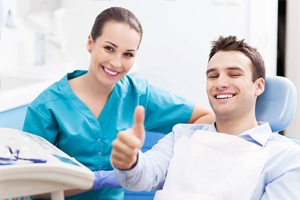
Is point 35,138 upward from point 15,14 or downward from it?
downward

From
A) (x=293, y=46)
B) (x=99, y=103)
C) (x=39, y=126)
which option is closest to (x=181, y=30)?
(x=293, y=46)

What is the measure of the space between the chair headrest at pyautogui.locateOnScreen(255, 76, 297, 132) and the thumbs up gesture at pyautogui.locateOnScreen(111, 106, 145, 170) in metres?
0.63

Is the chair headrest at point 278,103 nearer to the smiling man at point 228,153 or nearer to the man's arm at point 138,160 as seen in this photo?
the smiling man at point 228,153

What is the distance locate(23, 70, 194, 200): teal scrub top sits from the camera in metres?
1.64

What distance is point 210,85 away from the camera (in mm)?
1506

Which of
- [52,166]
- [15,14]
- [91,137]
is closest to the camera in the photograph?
[52,166]

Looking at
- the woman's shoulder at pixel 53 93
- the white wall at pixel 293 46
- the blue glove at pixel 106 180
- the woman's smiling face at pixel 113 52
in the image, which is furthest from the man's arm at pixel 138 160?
the white wall at pixel 293 46

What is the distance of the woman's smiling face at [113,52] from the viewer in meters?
1.61

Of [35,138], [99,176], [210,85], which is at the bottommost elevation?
[99,176]

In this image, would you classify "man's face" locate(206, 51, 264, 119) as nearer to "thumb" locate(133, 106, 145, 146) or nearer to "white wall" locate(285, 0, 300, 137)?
"thumb" locate(133, 106, 145, 146)

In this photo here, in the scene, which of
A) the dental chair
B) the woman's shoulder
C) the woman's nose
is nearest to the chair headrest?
the dental chair

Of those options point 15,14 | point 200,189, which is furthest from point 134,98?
point 15,14

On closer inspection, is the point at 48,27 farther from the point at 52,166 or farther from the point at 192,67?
the point at 52,166

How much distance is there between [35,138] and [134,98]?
40 centimetres
